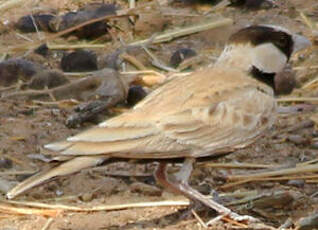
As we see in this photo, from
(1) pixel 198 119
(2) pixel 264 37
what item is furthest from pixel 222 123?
(2) pixel 264 37

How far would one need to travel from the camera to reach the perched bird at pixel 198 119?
14.1 feet

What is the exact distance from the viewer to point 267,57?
15.9ft

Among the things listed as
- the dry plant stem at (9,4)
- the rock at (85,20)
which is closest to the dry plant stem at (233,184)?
the rock at (85,20)

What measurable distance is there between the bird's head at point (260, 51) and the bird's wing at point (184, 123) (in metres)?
0.11

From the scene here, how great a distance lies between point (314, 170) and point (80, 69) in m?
1.88

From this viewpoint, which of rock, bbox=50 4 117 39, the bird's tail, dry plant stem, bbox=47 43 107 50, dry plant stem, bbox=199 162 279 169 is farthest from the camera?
rock, bbox=50 4 117 39

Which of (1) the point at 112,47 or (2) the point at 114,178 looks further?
(1) the point at 112,47

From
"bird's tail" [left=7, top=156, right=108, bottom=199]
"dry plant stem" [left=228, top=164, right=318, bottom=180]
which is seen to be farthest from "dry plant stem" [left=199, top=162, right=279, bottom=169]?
"bird's tail" [left=7, top=156, right=108, bottom=199]

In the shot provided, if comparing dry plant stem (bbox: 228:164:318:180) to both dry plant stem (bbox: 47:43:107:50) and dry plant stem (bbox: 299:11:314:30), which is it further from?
dry plant stem (bbox: 47:43:107:50)

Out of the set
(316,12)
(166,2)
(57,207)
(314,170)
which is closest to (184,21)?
(166,2)

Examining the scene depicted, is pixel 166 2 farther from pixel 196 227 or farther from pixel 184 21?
pixel 196 227

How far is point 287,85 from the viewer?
20.3ft

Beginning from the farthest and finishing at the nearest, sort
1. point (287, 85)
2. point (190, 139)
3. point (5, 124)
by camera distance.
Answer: point (287, 85)
point (5, 124)
point (190, 139)

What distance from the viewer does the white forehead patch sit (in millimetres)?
4836
